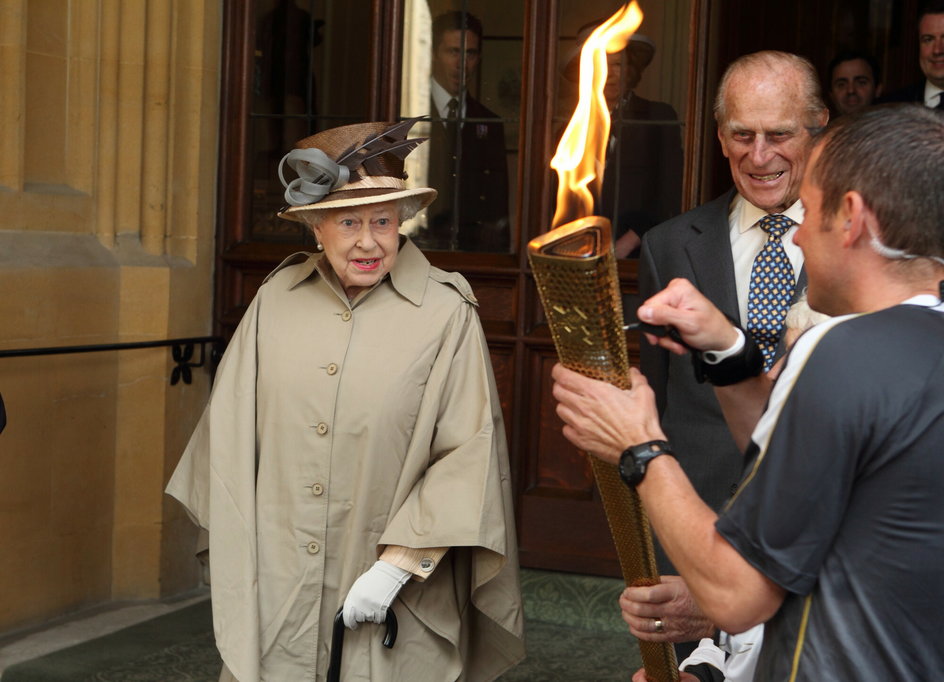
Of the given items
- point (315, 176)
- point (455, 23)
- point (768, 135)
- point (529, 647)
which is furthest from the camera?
point (455, 23)

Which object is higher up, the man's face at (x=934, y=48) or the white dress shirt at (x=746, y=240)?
the man's face at (x=934, y=48)

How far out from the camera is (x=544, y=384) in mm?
4680

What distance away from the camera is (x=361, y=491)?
2.95m

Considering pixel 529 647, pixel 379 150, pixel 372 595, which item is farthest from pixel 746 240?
pixel 529 647

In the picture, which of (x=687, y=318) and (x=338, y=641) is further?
(x=338, y=641)

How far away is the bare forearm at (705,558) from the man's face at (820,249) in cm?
31

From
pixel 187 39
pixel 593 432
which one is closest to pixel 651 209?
pixel 187 39

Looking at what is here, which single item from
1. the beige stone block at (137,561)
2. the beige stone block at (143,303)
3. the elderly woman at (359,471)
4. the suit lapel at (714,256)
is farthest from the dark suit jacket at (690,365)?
the beige stone block at (137,561)

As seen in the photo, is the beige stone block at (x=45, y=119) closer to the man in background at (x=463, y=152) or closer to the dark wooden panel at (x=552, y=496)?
the man in background at (x=463, y=152)

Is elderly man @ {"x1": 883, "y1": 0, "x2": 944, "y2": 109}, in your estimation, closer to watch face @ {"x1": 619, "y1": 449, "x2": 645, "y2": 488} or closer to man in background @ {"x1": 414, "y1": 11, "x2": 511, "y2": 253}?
man in background @ {"x1": 414, "y1": 11, "x2": 511, "y2": 253}

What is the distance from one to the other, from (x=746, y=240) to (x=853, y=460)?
1.63m

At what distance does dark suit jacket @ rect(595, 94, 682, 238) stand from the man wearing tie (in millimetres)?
Result: 1362

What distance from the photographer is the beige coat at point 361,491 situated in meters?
2.94

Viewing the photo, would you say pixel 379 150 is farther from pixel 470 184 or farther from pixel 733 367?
pixel 470 184
